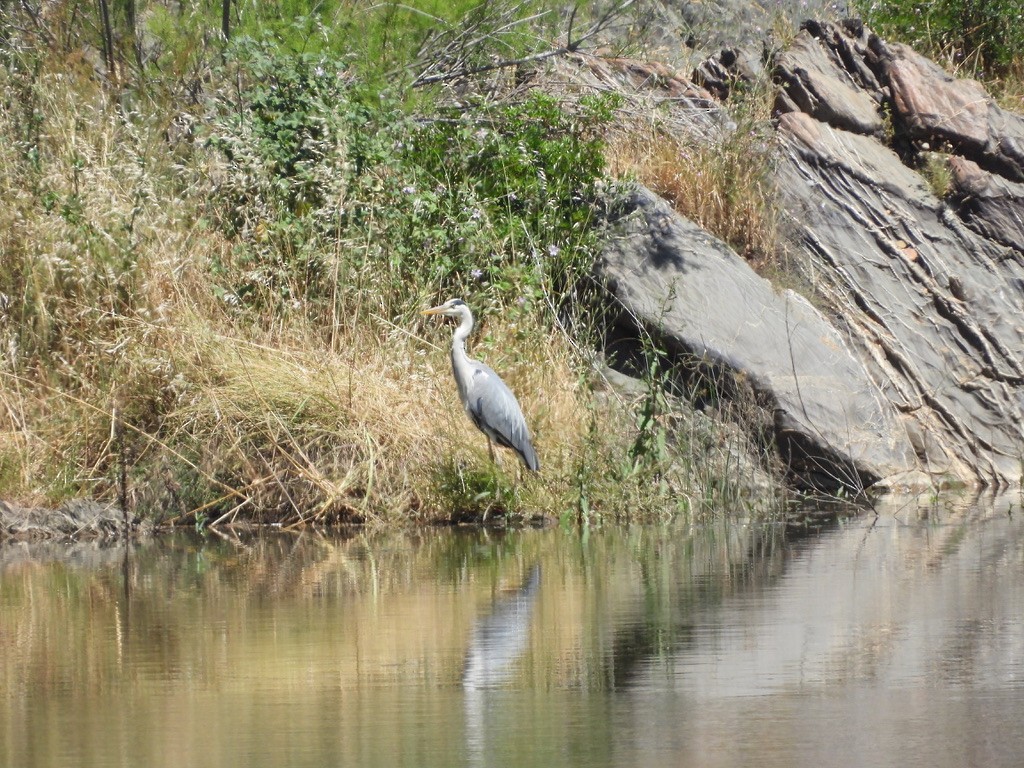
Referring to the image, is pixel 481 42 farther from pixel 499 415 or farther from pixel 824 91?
pixel 499 415

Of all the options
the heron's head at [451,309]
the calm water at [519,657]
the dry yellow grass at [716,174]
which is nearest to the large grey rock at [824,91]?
the dry yellow grass at [716,174]

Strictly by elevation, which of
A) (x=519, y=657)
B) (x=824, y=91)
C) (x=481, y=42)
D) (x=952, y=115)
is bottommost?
(x=519, y=657)

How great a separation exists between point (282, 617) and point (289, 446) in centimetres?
402

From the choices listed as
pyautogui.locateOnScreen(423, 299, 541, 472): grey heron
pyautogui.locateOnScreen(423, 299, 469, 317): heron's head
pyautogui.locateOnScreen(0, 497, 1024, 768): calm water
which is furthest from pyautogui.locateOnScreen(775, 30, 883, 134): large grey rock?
pyautogui.locateOnScreen(0, 497, 1024, 768): calm water

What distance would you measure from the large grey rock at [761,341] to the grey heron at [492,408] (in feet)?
5.89

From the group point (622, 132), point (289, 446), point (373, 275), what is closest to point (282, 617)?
point (289, 446)

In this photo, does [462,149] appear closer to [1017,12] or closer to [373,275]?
[373,275]

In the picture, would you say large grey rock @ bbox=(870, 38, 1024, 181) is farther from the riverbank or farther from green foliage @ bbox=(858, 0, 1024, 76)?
green foliage @ bbox=(858, 0, 1024, 76)

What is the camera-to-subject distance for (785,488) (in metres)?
11.4

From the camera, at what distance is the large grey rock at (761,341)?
1171 centimetres

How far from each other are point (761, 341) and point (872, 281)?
243 centimetres

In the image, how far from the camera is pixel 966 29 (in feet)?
59.6

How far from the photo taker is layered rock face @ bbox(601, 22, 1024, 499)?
39.5 ft

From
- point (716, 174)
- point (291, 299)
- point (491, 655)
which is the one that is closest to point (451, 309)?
point (291, 299)
